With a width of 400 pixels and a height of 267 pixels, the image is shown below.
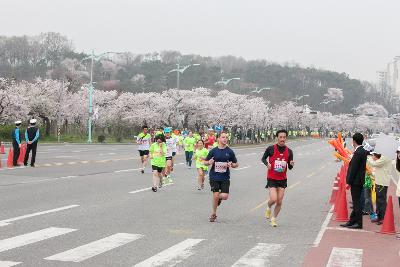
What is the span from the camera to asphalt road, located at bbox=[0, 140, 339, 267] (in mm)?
8328

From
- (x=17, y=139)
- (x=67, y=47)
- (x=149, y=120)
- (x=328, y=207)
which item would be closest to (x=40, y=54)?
(x=67, y=47)

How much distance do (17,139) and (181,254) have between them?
1723 centimetres

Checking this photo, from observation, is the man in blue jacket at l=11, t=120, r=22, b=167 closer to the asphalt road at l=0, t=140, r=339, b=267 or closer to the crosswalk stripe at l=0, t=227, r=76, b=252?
the asphalt road at l=0, t=140, r=339, b=267

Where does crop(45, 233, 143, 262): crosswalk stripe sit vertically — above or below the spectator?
below

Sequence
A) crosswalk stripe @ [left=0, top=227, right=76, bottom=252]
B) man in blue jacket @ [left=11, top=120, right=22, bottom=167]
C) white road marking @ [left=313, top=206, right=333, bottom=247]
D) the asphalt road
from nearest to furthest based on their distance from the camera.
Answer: the asphalt road < crosswalk stripe @ [left=0, top=227, right=76, bottom=252] < white road marking @ [left=313, top=206, right=333, bottom=247] < man in blue jacket @ [left=11, top=120, right=22, bottom=167]

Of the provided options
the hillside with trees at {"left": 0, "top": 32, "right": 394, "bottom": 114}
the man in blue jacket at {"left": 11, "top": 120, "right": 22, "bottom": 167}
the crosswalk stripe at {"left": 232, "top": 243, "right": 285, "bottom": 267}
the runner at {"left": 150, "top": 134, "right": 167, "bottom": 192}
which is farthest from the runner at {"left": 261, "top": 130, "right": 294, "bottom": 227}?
the hillside with trees at {"left": 0, "top": 32, "right": 394, "bottom": 114}

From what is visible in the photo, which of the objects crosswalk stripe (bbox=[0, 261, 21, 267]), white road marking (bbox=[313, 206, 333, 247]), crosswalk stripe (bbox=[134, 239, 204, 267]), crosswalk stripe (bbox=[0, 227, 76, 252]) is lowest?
white road marking (bbox=[313, 206, 333, 247])

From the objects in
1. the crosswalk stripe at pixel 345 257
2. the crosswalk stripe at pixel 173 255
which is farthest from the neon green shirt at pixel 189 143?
the crosswalk stripe at pixel 345 257

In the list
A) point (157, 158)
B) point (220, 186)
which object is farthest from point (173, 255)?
point (157, 158)

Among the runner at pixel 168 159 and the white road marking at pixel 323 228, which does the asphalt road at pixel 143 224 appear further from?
the runner at pixel 168 159

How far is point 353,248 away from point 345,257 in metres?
0.86

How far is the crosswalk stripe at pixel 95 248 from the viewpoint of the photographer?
26.5ft

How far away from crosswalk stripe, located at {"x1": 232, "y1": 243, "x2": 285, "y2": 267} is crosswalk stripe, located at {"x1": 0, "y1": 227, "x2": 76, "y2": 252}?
317 centimetres

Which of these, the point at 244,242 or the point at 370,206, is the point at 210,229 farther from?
the point at 370,206
